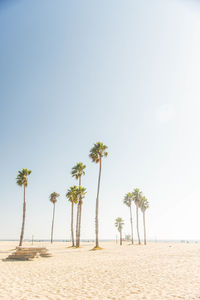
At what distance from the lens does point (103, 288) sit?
9000 mm

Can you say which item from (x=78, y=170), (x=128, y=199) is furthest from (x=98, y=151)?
(x=128, y=199)

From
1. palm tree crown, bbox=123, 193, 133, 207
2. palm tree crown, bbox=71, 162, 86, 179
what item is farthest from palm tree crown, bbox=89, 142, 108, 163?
palm tree crown, bbox=123, 193, 133, 207

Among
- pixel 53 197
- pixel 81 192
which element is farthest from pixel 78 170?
pixel 53 197

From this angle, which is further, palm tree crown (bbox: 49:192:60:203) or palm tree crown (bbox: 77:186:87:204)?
palm tree crown (bbox: 49:192:60:203)

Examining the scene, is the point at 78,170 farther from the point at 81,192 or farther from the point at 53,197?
the point at 53,197

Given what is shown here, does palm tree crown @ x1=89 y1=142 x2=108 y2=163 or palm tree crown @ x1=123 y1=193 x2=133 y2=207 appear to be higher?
palm tree crown @ x1=89 y1=142 x2=108 y2=163

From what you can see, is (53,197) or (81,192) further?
(53,197)

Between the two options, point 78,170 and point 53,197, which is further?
point 53,197

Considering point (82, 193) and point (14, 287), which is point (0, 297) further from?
point (82, 193)

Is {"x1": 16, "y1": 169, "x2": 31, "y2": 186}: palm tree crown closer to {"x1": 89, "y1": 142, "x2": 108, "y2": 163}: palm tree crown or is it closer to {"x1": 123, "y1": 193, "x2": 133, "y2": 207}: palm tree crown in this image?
{"x1": 89, "y1": 142, "x2": 108, "y2": 163}: palm tree crown

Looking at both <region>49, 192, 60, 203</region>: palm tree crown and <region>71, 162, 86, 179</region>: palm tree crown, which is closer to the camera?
<region>71, 162, 86, 179</region>: palm tree crown

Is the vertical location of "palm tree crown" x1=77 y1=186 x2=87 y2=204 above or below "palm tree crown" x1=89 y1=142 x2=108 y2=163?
below

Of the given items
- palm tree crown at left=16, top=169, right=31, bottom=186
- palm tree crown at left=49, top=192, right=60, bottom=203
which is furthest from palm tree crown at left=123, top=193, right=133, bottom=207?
palm tree crown at left=16, top=169, right=31, bottom=186

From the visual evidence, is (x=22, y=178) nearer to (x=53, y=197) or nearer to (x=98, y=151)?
(x=98, y=151)
